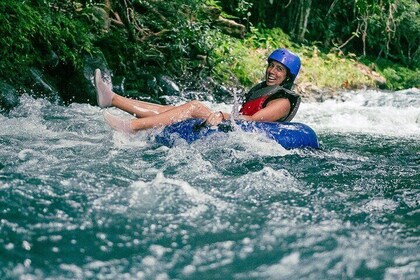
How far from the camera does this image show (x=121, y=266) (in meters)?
2.30

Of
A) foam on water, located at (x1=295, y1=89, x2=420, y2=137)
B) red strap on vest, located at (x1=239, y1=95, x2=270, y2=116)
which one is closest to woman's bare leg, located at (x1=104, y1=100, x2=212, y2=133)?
red strap on vest, located at (x1=239, y1=95, x2=270, y2=116)

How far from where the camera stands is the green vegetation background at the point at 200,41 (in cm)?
751

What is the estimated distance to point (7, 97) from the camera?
621cm

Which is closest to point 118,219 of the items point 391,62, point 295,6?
point 295,6

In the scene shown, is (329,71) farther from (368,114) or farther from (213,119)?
(213,119)

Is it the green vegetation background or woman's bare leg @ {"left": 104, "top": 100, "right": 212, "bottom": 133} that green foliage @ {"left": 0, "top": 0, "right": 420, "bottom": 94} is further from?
woman's bare leg @ {"left": 104, "top": 100, "right": 212, "bottom": 133}

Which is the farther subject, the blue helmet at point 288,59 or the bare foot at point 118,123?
the blue helmet at point 288,59

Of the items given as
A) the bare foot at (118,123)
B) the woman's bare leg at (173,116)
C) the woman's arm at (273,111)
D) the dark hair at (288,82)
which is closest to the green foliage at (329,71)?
the dark hair at (288,82)

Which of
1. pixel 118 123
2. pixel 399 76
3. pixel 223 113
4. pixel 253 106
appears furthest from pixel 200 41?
pixel 399 76

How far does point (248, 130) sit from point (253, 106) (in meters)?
0.73

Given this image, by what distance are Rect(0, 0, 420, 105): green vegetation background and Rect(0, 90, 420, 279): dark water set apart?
8.68ft

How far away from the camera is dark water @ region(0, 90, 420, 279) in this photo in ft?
7.66

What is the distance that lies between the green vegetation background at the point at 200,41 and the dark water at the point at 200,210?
8.68ft

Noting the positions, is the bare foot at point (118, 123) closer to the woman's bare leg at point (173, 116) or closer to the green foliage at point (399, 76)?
the woman's bare leg at point (173, 116)
